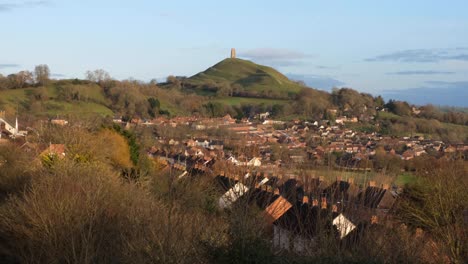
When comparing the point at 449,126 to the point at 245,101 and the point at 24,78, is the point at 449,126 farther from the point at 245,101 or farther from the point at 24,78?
the point at 24,78

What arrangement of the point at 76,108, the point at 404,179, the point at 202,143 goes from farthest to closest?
the point at 76,108 < the point at 202,143 < the point at 404,179

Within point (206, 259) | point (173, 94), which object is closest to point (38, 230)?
point (206, 259)

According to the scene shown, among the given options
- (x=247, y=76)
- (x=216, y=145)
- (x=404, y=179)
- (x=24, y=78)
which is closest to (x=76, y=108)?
(x=24, y=78)

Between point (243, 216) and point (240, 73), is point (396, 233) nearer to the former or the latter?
point (243, 216)

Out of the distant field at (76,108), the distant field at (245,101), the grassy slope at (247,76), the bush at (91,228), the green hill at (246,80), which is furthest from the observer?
the grassy slope at (247,76)

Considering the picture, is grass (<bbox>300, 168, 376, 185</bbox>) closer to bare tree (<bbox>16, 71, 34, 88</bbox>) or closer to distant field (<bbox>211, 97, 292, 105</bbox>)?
bare tree (<bbox>16, 71, 34, 88</bbox>)

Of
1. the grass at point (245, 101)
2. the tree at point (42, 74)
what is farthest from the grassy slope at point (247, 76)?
the tree at point (42, 74)

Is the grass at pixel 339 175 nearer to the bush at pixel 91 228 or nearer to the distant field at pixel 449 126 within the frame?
the bush at pixel 91 228
